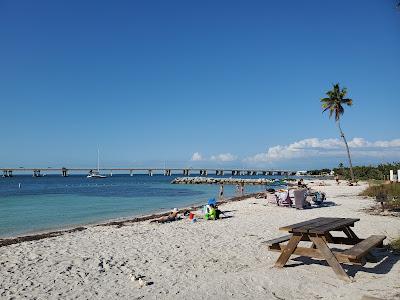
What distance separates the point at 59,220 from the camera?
17.3 meters

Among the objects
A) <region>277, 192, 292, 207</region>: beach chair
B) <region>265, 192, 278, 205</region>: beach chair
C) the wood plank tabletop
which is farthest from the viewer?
<region>265, 192, 278, 205</region>: beach chair

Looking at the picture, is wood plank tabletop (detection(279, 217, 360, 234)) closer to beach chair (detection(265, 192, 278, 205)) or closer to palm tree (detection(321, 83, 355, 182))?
beach chair (detection(265, 192, 278, 205))

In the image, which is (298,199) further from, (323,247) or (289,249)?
(323,247)

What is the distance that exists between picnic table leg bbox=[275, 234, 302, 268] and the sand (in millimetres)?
130

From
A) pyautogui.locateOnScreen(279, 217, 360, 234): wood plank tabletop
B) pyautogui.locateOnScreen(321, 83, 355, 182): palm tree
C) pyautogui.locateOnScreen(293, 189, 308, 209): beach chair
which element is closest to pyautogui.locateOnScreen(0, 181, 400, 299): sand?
pyautogui.locateOnScreen(279, 217, 360, 234): wood plank tabletop

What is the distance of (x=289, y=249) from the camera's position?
20.0 feet

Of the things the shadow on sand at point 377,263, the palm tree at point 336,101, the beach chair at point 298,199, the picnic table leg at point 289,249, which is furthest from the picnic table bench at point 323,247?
the palm tree at point 336,101

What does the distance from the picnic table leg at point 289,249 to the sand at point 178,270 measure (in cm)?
13

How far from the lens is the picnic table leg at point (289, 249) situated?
5984 mm

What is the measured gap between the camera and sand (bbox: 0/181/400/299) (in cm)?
529

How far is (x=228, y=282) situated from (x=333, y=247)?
3423 mm

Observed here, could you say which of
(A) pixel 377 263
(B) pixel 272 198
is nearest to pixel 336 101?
(B) pixel 272 198

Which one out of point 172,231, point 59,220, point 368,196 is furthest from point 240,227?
point 368,196

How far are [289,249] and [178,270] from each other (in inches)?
81.0
